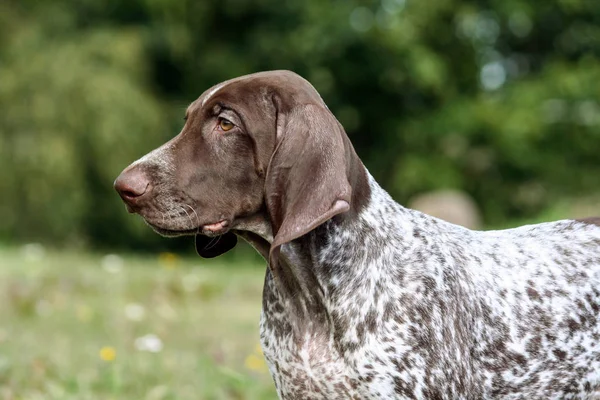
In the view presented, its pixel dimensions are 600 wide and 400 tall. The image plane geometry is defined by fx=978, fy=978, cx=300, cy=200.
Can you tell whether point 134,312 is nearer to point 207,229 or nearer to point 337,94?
point 207,229

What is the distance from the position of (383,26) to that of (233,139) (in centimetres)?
1647

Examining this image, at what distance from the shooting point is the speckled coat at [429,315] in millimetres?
3244

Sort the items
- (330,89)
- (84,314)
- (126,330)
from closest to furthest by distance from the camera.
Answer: (126,330), (84,314), (330,89)

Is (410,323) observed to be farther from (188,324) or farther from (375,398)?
(188,324)

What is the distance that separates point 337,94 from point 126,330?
46.7 ft

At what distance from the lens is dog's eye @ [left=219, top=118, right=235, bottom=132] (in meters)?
3.33

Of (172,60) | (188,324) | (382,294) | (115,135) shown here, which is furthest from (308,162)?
(172,60)

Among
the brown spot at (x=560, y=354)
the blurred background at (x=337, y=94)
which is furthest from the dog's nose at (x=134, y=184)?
the blurred background at (x=337, y=94)

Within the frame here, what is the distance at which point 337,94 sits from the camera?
68.4ft

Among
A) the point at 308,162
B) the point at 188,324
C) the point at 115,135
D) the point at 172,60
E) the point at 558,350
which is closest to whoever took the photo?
the point at 308,162

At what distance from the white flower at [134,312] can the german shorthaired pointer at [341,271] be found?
4.09m

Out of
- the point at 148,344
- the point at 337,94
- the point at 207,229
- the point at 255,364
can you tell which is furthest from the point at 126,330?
the point at 337,94

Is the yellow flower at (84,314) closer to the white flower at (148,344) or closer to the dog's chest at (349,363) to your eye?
the white flower at (148,344)

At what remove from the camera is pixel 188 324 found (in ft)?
25.2
